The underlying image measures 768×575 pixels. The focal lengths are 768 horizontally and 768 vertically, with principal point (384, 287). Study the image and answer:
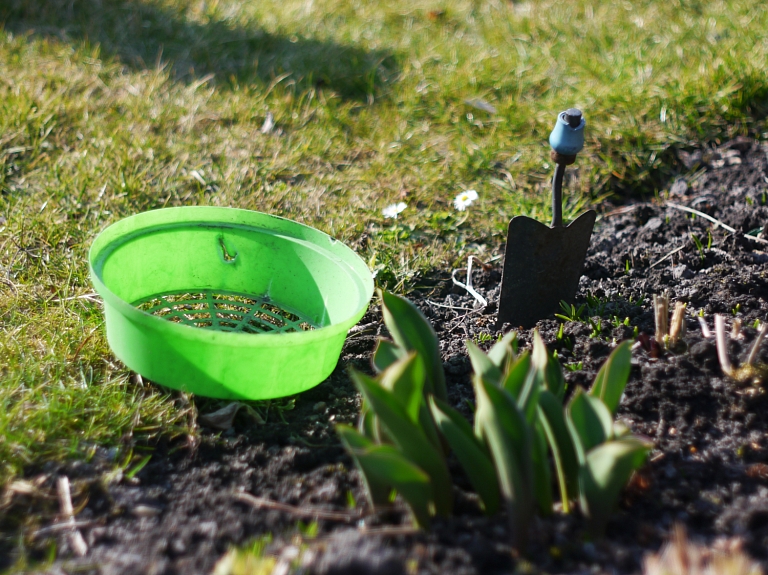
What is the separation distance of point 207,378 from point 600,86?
8.20ft

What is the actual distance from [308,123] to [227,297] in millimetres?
1277

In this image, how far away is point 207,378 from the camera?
5.68 ft

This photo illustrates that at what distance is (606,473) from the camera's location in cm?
128

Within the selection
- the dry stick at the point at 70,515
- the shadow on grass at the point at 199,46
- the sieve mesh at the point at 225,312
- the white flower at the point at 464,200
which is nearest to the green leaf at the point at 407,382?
the dry stick at the point at 70,515

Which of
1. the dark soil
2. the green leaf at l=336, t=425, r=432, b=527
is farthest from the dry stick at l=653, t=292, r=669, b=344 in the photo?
the green leaf at l=336, t=425, r=432, b=527

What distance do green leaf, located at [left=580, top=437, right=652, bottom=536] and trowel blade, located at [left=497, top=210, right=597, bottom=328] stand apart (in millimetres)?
798

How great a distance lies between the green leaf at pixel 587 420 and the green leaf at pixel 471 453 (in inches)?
6.5

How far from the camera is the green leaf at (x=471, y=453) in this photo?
1375mm

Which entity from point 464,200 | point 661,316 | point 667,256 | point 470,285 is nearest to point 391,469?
point 661,316

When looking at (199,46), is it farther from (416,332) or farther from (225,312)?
(416,332)

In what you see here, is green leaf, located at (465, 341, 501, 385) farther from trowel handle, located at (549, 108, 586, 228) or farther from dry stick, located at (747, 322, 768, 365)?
trowel handle, located at (549, 108, 586, 228)

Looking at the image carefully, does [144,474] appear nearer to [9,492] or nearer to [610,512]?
[9,492]

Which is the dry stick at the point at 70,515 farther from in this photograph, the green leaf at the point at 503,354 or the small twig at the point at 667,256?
the small twig at the point at 667,256

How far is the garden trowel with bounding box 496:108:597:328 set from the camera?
79.1 inches
